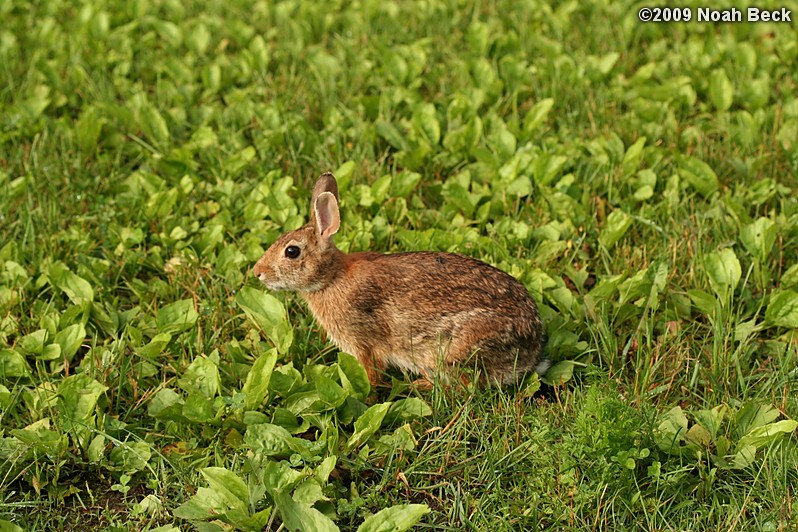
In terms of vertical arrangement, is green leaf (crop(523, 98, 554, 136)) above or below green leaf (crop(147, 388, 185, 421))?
above

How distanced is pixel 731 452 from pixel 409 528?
4.76 ft

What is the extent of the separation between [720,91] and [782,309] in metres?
2.64

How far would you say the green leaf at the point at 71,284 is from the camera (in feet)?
17.0

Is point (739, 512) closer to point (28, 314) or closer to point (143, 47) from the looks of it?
point (28, 314)

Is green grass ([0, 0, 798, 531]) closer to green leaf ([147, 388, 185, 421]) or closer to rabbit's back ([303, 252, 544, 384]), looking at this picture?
green leaf ([147, 388, 185, 421])

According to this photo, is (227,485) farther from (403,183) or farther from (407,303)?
(403,183)

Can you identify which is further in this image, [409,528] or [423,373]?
[423,373]

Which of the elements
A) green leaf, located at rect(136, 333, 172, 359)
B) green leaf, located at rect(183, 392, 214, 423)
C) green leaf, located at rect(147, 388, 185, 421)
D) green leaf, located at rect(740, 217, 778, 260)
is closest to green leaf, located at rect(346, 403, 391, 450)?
green leaf, located at rect(183, 392, 214, 423)

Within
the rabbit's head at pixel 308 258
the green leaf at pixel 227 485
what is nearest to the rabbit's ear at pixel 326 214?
the rabbit's head at pixel 308 258

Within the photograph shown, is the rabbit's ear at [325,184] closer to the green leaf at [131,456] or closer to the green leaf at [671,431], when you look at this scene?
the green leaf at [131,456]

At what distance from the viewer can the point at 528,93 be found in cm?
746

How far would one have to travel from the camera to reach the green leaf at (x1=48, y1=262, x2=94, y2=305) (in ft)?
17.0

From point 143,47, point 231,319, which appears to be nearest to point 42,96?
point 143,47

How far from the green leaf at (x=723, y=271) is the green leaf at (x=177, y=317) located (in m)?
2.67
